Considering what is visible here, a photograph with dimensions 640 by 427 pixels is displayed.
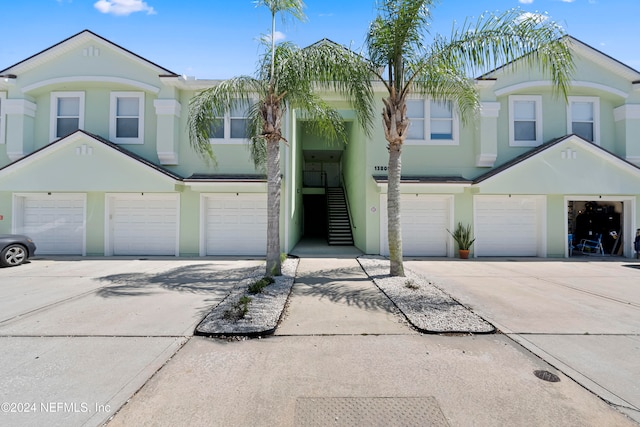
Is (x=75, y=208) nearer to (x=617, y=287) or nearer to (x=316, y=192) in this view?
(x=316, y=192)

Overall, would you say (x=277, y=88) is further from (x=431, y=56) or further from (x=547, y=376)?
(x=547, y=376)

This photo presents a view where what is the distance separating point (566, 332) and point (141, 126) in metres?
13.9

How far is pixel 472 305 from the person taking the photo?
5945mm

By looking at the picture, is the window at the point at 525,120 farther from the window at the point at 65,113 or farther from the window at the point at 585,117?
the window at the point at 65,113

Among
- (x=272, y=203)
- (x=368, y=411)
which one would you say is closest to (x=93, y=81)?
(x=272, y=203)

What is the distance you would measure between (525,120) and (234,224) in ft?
40.1

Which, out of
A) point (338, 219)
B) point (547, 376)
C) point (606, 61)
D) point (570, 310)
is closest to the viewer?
point (547, 376)

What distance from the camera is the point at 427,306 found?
224 inches

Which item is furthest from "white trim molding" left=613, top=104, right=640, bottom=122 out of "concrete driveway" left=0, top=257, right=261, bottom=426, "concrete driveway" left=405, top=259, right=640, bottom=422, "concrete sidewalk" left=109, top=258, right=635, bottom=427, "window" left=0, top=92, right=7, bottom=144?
"window" left=0, top=92, right=7, bottom=144

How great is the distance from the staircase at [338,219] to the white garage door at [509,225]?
5.88 meters

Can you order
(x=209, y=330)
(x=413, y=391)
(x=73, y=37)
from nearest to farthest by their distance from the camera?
1. (x=413, y=391)
2. (x=209, y=330)
3. (x=73, y=37)

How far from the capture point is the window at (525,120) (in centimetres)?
1214

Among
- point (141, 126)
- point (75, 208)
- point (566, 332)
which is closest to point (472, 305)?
point (566, 332)

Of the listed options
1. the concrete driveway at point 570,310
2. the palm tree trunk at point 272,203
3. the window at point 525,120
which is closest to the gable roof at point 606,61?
the window at point 525,120
